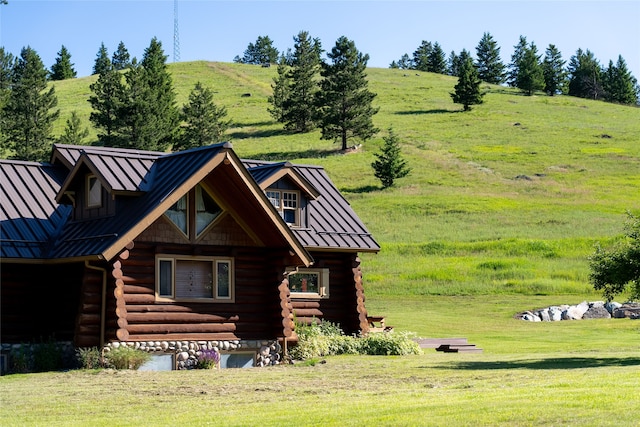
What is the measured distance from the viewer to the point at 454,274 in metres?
57.4

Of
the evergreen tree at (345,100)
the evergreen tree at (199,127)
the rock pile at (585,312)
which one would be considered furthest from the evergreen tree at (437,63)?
the rock pile at (585,312)

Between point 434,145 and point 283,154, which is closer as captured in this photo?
point 283,154

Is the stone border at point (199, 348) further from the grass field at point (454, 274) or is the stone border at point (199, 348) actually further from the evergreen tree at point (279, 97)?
the evergreen tree at point (279, 97)

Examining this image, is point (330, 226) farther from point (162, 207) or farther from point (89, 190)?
point (162, 207)

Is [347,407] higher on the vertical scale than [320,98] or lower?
lower

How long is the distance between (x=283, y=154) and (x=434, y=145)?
17.7 meters

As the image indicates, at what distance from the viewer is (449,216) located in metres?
74.8

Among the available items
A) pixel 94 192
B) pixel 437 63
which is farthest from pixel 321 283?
pixel 437 63

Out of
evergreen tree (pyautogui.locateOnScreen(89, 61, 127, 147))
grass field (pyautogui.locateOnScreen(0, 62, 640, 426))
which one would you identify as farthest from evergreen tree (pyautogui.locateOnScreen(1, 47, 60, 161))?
grass field (pyautogui.locateOnScreen(0, 62, 640, 426))

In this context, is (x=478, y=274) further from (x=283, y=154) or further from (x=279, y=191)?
(x=283, y=154)

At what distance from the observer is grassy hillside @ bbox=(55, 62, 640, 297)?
58.8 m

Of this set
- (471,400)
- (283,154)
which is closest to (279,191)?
(471,400)

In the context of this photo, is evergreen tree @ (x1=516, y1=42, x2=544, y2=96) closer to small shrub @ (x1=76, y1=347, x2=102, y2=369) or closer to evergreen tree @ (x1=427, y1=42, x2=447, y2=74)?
evergreen tree @ (x1=427, y1=42, x2=447, y2=74)

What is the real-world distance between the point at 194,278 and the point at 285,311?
3.07 m
